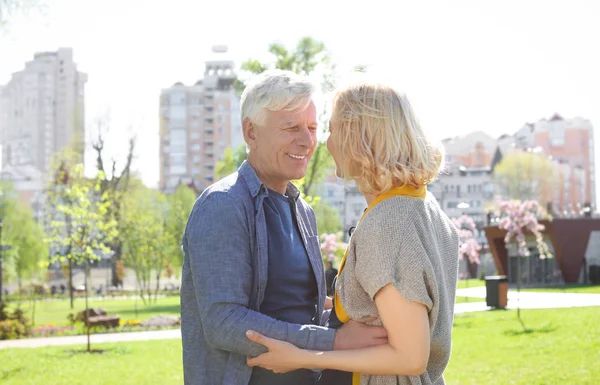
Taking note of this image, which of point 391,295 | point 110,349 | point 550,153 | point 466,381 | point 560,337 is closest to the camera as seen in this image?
point 391,295

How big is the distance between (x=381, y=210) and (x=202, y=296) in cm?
65

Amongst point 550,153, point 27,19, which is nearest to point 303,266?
point 27,19

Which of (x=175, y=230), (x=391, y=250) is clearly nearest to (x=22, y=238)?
(x=175, y=230)

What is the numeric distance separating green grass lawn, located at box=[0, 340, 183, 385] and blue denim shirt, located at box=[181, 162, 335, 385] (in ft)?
24.1

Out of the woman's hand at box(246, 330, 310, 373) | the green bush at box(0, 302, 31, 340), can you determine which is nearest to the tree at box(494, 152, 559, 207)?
the green bush at box(0, 302, 31, 340)

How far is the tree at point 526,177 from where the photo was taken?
79.5 meters

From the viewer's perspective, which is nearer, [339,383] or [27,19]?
[339,383]

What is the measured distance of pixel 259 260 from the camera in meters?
2.62

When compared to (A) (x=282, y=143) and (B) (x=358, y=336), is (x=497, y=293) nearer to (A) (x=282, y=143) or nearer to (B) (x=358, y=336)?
(A) (x=282, y=143)

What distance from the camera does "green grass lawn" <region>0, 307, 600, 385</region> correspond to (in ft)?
31.1

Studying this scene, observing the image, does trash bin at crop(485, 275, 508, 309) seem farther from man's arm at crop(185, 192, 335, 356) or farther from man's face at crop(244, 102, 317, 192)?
man's arm at crop(185, 192, 335, 356)

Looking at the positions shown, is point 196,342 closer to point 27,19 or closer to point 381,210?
point 381,210

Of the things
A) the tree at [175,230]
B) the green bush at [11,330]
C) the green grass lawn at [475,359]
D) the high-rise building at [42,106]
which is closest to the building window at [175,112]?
the high-rise building at [42,106]

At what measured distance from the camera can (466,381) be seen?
361 inches
